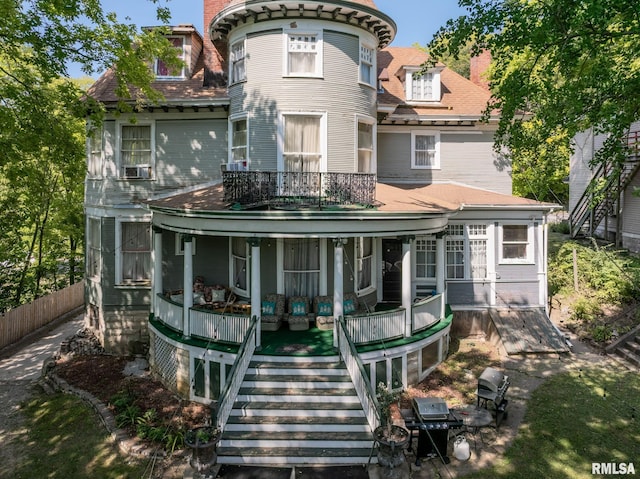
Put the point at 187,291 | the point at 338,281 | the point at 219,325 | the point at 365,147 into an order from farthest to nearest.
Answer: the point at 365,147, the point at 187,291, the point at 219,325, the point at 338,281

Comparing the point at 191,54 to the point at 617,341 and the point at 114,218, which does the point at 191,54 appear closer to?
the point at 114,218

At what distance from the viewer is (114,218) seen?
15695mm

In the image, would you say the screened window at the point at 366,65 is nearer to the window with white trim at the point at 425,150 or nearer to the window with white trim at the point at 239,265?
the window with white trim at the point at 425,150

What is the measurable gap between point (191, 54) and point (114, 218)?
23.0 ft

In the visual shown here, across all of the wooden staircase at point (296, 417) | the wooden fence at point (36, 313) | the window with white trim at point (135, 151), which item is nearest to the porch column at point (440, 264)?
the wooden staircase at point (296, 417)

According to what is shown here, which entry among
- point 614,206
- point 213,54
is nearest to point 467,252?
point 213,54

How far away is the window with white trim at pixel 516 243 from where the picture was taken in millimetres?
16562

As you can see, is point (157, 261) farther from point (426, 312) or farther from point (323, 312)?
point (426, 312)

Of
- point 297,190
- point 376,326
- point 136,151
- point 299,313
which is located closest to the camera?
point 376,326

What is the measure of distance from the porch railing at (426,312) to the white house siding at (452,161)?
636 centimetres

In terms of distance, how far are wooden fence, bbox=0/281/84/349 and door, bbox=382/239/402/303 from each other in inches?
617

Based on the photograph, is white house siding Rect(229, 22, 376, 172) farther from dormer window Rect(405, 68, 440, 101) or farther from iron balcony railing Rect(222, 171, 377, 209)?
dormer window Rect(405, 68, 440, 101)

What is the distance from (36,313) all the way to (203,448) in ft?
52.1

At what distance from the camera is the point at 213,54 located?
56.1ft
